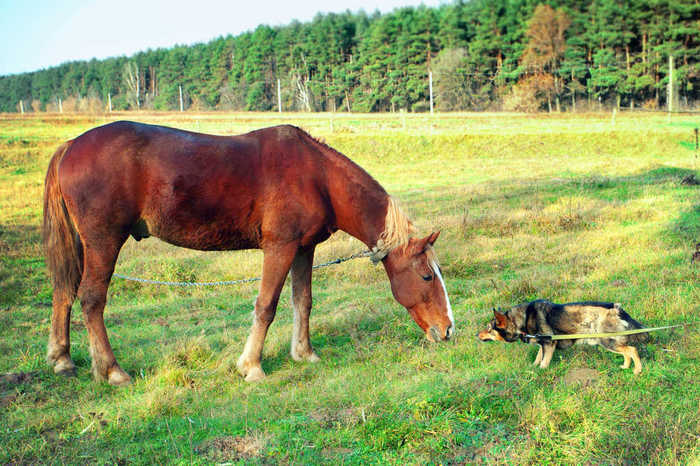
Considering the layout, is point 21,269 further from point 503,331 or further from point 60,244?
point 503,331

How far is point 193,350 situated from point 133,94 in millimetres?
94981

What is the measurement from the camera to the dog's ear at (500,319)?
208 inches

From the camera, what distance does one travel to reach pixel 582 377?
5.00 meters

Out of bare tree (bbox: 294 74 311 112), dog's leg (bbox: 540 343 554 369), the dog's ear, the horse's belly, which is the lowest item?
dog's leg (bbox: 540 343 554 369)

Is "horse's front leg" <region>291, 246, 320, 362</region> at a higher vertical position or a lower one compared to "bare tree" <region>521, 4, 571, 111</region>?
lower

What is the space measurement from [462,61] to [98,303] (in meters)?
55.1

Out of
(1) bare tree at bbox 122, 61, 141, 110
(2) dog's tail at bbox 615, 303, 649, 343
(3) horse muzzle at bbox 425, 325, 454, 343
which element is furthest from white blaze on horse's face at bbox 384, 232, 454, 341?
(1) bare tree at bbox 122, 61, 141, 110

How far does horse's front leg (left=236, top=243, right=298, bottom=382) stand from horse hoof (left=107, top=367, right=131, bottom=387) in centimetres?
108

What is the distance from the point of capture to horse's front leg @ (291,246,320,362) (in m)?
6.09

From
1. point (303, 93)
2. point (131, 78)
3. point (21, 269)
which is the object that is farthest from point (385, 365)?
point (131, 78)

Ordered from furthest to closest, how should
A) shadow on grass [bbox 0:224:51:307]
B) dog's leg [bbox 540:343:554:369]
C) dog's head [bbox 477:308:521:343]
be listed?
shadow on grass [bbox 0:224:51:307] → dog's head [bbox 477:308:521:343] → dog's leg [bbox 540:343:554:369]

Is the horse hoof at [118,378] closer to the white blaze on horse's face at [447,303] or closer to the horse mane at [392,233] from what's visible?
the horse mane at [392,233]

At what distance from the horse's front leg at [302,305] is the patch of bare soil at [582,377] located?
2527mm

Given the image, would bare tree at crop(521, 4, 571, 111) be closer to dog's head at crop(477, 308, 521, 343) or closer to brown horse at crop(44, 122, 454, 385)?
brown horse at crop(44, 122, 454, 385)
